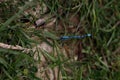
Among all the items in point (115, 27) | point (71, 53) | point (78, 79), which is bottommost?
point (78, 79)

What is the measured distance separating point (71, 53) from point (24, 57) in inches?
20.0

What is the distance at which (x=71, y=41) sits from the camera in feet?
9.87

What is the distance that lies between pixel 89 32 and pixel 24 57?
0.72 m

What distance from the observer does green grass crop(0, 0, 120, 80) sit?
2.70 meters

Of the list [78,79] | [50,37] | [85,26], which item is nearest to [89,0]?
[85,26]

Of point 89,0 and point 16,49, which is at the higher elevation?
point 89,0

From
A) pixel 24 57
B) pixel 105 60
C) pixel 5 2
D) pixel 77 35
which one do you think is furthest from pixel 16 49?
pixel 105 60

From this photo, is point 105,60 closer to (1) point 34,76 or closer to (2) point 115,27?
(2) point 115,27

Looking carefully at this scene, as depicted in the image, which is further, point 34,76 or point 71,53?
point 71,53

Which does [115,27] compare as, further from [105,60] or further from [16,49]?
[16,49]

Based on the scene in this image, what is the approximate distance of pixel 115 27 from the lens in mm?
3082

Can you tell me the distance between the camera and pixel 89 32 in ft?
9.99

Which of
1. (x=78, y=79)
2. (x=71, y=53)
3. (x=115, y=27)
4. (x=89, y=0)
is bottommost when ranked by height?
(x=78, y=79)

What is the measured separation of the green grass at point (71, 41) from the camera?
2697mm
